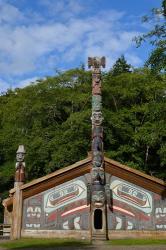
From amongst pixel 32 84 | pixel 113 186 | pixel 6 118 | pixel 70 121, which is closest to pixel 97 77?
pixel 113 186

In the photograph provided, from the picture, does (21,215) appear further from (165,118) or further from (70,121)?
(70,121)

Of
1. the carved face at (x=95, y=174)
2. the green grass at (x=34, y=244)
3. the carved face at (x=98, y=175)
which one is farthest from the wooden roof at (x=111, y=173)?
the green grass at (x=34, y=244)

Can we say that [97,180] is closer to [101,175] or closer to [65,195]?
[101,175]

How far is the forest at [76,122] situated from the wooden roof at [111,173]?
31.7 feet

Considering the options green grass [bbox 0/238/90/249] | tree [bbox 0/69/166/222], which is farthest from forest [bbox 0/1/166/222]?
green grass [bbox 0/238/90/249]

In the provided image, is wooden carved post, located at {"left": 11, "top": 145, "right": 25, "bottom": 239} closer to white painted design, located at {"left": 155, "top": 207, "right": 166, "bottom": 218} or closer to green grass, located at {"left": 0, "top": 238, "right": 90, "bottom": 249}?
green grass, located at {"left": 0, "top": 238, "right": 90, "bottom": 249}

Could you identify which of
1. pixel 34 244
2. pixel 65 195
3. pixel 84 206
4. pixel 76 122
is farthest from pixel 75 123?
pixel 34 244

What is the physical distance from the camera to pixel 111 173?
80.3 ft

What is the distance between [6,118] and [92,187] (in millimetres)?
22278

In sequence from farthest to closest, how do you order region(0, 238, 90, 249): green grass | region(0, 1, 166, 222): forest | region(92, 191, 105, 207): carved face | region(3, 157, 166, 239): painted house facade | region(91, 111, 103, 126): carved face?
region(0, 1, 166, 222): forest < region(91, 111, 103, 126): carved face < region(3, 157, 166, 239): painted house facade < region(92, 191, 105, 207): carved face < region(0, 238, 90, 249): green grass

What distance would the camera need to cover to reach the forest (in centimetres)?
3547

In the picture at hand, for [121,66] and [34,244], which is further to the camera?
[121,66]

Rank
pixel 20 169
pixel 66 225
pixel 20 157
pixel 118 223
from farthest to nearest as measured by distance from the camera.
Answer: pixel 20 157
pixel 20 169
pixel 66 225
pixel 118 223

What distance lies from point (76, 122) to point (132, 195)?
477 inches
